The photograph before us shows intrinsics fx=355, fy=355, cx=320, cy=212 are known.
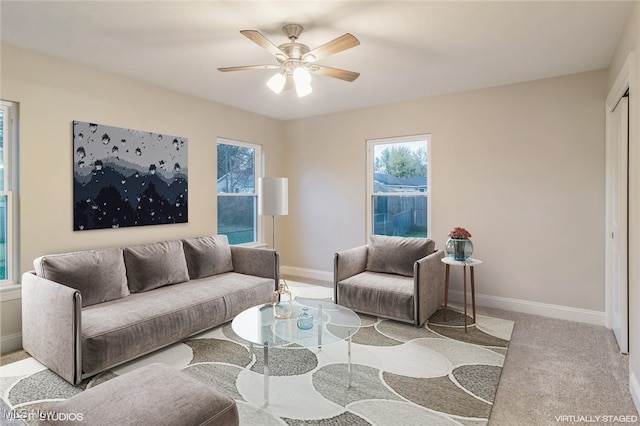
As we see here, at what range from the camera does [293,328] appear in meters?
2.46

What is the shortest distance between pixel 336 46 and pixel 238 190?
3054 mm

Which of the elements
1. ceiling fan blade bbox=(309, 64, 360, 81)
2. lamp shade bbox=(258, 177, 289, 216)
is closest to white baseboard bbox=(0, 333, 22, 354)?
lamp shade bbox=(258, 177, 289, 216)

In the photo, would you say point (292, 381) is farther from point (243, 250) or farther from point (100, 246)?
point (100, 246)

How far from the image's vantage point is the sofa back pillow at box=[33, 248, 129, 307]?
274 centimetres

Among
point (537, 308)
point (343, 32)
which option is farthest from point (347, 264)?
point (343, 32)

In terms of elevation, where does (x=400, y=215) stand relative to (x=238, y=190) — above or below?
below

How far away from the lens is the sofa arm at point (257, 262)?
391 centimetres

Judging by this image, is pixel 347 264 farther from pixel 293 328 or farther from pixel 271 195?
pixel 293 328

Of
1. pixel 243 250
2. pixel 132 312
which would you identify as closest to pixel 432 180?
pixel 243 250

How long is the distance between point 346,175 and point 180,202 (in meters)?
2.25

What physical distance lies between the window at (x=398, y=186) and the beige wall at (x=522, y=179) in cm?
12

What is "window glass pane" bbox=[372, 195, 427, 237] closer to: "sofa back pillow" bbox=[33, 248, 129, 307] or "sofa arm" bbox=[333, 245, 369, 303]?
"sofa arm" bbox=[333, 245, 369, 303]

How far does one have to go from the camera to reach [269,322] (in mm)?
2553

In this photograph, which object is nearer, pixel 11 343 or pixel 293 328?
pixel 293 328
